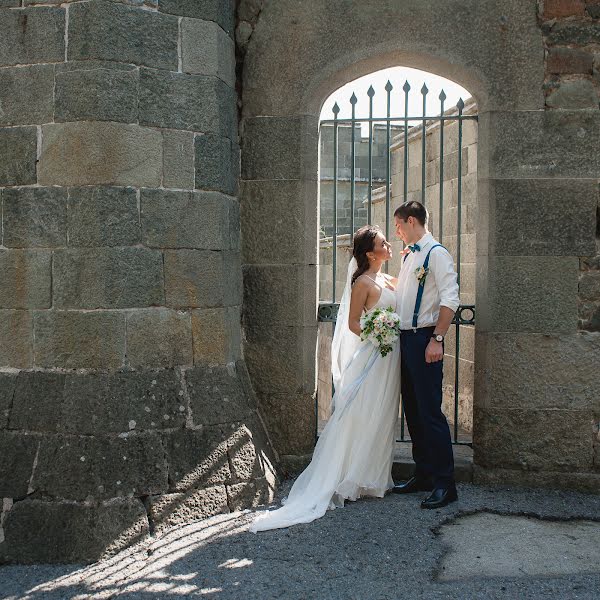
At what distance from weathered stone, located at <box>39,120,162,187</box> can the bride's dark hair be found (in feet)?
4.92

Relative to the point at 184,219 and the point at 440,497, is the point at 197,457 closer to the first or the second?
the point at 184,219

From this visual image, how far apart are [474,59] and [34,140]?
9.61 ft

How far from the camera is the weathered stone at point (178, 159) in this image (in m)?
4.50

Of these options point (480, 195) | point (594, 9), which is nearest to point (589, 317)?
point (480, 195)

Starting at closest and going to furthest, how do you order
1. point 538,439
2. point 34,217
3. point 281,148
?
point 34,217 → point 538,439 → point 281,148

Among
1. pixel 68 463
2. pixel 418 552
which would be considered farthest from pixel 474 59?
pixel 68 463

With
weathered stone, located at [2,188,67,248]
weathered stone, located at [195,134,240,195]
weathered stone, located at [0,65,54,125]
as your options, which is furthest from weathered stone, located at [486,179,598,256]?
weathered stone, located at [0,65,54,125]

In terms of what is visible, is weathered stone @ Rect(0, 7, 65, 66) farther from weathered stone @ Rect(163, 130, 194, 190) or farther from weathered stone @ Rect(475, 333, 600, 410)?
weathered stone @ Rect(475, 333, 600, 410)

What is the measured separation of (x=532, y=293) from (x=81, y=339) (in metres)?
2.97

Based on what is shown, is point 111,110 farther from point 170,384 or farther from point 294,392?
point 294,392

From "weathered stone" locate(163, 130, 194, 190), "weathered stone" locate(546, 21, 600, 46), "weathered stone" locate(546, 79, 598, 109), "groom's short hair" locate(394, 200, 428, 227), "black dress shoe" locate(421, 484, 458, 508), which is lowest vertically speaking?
"black dress shoe" locate(421, 484, 458, 508)

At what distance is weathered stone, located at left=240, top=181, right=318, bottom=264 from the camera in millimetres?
5230

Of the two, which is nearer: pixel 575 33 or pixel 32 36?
pixel 32 36

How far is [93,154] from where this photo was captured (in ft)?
14.2
